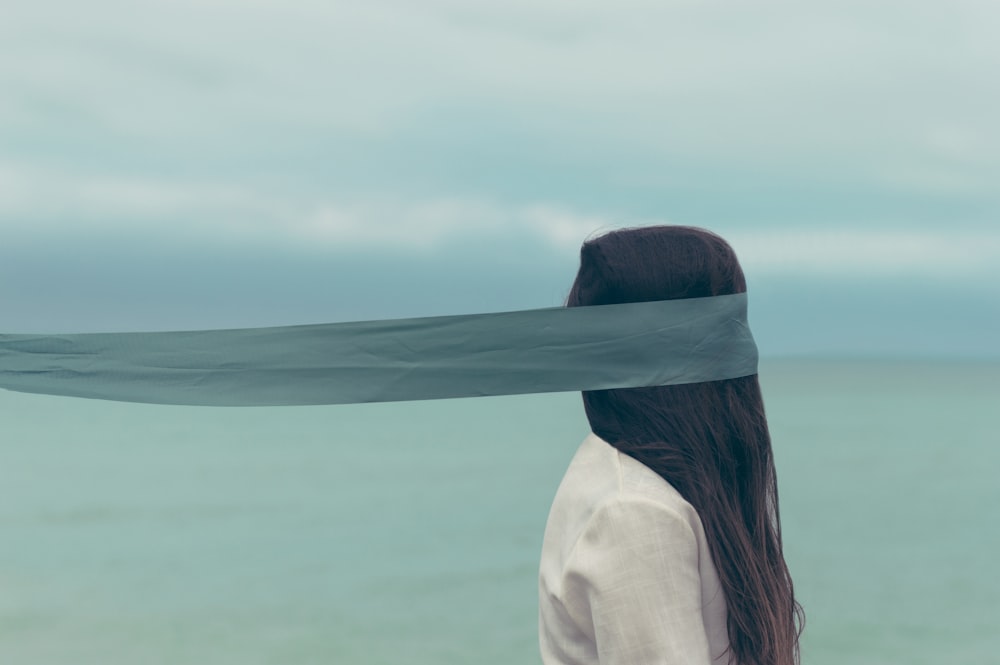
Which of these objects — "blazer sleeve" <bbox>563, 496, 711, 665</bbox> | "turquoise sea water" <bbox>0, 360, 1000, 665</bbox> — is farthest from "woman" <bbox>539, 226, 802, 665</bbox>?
"turquoise sea water" <bbox>0, 360, 1000, 665</bbox>

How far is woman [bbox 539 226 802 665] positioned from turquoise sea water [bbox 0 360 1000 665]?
1.03 meters

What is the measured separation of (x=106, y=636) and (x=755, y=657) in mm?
7889

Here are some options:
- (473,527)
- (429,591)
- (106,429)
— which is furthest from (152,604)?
(106,429)

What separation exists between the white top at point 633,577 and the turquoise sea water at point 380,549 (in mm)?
1086

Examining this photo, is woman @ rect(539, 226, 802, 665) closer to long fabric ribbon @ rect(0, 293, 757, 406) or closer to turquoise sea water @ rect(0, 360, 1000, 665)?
long fabric ribbon @ rect(0, 293, 757, 406)

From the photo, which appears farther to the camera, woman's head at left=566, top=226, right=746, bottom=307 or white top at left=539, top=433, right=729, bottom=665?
woman's head at left=566, top=226, right=746, bottom=307

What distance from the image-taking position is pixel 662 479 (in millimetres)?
1068

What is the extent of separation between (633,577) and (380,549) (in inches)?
423

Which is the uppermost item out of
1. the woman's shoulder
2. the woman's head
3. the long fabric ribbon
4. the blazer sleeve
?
the woman's head

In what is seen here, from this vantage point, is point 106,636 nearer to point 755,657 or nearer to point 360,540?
point 360,540

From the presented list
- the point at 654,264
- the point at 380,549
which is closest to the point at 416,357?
the point at 654,264

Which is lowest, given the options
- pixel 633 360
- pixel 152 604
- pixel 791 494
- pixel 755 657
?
pixel 791 494

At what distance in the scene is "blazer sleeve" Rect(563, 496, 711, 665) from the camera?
997 millimetres

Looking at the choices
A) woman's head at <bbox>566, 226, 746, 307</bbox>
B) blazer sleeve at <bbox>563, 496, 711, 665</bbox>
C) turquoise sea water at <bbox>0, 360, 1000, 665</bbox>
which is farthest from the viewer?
turquoise sea water at <bbox>0, 360, 1000, 665</bbox>
